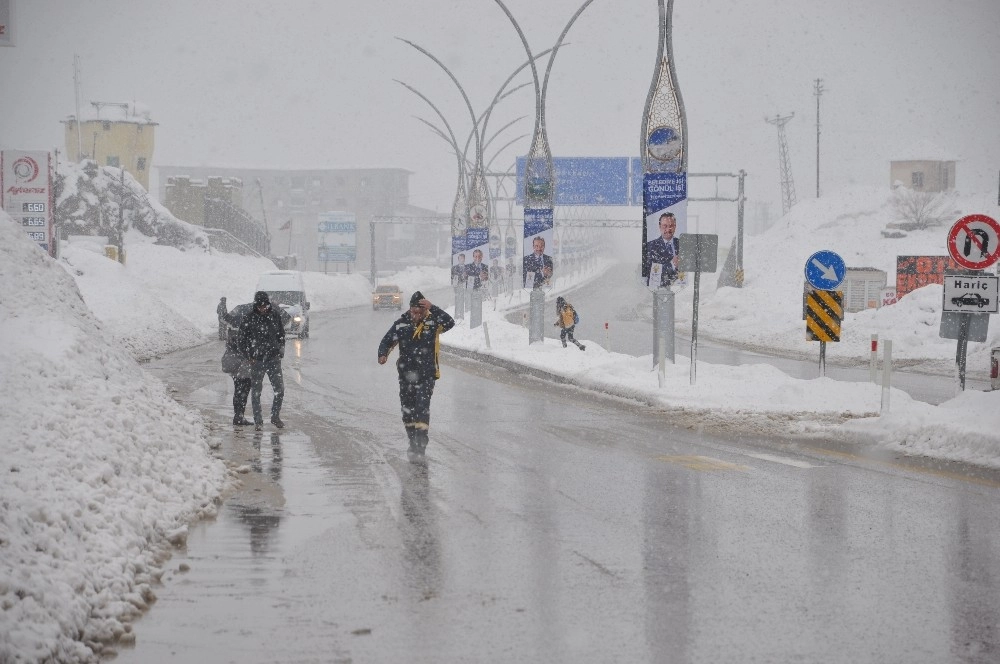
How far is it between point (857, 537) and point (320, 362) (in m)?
20.8

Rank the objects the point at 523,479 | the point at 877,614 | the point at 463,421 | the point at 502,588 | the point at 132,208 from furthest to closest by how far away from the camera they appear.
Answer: the point at 132,208 → the point at 463,421 → the point at 523,479 → the point at 502,588 → the point at 877,614

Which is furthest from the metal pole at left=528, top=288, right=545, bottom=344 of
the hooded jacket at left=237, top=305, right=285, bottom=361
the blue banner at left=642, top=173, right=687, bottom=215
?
the hooded jacket at left=237, top=305, right=285, bottom=361

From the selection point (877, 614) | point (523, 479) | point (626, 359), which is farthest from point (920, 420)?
point (626, 359)

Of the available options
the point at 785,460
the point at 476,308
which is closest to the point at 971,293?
the point at 785,460

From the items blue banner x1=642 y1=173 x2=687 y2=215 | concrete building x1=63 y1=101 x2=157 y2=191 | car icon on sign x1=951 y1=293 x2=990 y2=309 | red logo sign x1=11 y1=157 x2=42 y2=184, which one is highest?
concrete building x1=63 y1=101 x2=157 y2=191

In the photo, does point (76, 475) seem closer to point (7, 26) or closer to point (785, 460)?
point (785, 460)

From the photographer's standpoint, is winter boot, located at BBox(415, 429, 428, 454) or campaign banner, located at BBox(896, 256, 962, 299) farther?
campaign banner, located at BBox(896, 256, 962, 299)

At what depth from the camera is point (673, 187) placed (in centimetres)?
2211

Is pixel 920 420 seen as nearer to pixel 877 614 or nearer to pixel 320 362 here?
pixel 877 614

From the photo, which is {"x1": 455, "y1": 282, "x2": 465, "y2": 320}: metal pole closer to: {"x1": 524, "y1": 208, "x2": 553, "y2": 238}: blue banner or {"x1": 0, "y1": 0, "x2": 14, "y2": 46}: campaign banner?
{"x1": 524, "y1": 208, "x2": 553, "y2": 238}: blue banner

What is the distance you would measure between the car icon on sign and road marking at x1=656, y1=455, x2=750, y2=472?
5.35m

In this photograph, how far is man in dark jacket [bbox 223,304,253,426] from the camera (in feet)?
50.4

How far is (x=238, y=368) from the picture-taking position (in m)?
15.4

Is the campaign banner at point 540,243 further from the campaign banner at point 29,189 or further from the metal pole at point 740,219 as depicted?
the metal pole at point 740,219
